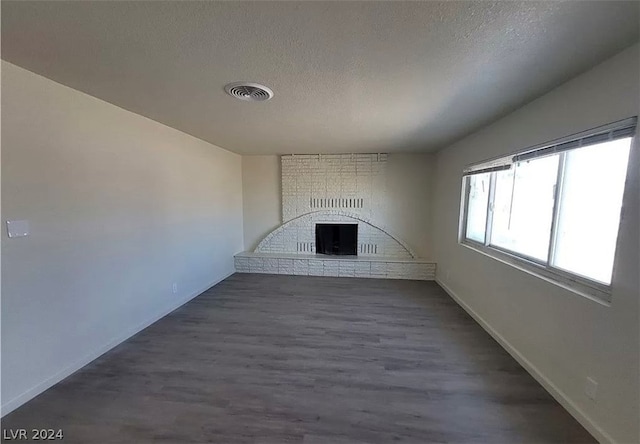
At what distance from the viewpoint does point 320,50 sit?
5.00ft

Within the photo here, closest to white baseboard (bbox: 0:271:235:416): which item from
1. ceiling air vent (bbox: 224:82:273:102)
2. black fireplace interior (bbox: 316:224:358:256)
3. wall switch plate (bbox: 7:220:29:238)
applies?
wall switch plate (bbox: 7:220:29:238)

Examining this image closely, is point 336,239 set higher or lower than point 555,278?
lower

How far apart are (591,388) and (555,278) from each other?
0.71 metres

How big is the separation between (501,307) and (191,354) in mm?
2923

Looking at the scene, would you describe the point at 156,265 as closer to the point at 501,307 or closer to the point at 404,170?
the point at 501,307

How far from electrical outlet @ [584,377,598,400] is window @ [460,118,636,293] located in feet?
1.80

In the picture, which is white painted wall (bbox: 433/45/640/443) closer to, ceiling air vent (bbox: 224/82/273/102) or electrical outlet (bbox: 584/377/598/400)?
electrical outlet (bbox: 584/377/598/400)

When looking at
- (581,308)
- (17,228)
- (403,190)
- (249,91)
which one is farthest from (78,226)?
(403,190)

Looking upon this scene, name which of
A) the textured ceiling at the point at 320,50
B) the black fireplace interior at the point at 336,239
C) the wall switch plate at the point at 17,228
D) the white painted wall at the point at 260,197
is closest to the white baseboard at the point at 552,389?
the textured ceiling at the point at 320,50

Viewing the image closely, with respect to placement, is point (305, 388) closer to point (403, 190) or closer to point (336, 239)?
point (336, 239)

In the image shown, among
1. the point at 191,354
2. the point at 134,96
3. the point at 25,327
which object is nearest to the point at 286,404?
the point at 191,354

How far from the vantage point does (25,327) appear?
6.15 ft

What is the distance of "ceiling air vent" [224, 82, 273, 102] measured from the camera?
77.9 inches

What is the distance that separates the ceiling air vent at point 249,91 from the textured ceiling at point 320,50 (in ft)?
0.21
